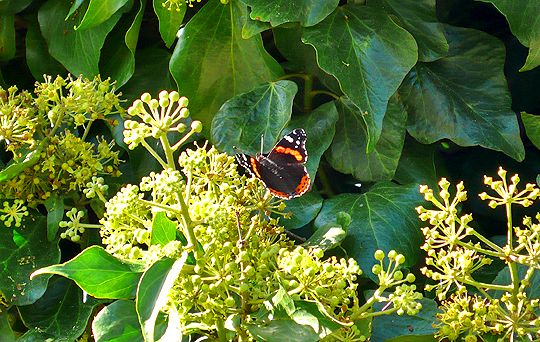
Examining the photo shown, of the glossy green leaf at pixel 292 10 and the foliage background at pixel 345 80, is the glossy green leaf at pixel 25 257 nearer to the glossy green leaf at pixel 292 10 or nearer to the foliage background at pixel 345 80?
the foliage background at pixel 345 80

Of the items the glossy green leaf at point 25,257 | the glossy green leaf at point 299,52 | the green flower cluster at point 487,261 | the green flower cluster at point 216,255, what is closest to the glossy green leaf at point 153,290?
the green flower cluster at point 216,255

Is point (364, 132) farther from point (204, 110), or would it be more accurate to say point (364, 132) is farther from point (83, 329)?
point (83, 329)

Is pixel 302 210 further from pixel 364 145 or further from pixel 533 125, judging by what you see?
pixel 533 125

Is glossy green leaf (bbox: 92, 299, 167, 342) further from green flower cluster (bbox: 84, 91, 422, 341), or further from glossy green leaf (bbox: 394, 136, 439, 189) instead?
glossy green leaf (bbox: 394, 136, 439, 189)

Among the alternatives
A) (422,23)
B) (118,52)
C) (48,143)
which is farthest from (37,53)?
(422,23)

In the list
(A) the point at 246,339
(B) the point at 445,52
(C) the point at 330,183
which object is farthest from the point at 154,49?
(A) the point at 246,339

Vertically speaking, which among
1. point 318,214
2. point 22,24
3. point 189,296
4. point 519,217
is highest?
point 22,24
